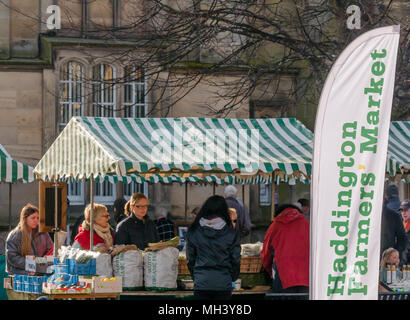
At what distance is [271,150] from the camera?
1334 cm

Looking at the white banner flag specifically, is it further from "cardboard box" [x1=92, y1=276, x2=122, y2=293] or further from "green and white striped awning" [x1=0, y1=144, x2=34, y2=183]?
"green and white striped awning" [x1=0, y1=144, x2=34, y2=183]

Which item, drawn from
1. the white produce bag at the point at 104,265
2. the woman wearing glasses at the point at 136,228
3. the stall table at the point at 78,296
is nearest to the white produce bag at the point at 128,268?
the white produce bag at the point at 104,265

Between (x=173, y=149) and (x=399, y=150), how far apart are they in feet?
10.3

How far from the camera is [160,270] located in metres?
12.6

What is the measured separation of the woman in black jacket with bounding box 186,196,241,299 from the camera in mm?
11180

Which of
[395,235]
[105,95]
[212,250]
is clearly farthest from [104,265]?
[105,95]

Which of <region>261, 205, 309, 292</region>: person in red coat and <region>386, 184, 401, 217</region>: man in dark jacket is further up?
<region>386, 184, 401, 217</region>: man in dark jacket

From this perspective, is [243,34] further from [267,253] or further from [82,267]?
[82,267]

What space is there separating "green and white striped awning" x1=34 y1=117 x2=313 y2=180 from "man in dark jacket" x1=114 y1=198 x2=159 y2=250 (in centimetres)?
55

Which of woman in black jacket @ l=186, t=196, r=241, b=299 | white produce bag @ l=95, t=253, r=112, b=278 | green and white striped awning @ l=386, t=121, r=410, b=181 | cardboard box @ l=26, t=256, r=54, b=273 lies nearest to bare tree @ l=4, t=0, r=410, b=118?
green and white striped awning @ l=386, t=121, r=410, b=181

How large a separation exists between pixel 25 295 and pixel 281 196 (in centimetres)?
1348

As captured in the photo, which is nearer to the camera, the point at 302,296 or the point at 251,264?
the point at 302,296

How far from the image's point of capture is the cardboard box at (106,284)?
12.0m
